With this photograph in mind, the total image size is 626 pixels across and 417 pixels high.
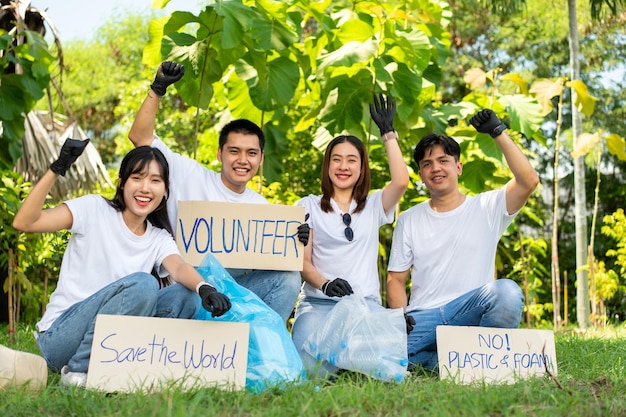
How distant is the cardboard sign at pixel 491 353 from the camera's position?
108 inches

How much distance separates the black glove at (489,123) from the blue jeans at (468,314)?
60 cm

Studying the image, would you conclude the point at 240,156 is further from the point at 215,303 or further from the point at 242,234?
the point at 215,303

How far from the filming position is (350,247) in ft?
10.1

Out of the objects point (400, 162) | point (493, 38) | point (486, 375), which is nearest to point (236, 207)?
point (400, 162)

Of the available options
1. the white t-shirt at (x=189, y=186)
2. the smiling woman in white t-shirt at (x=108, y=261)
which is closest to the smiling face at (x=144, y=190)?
the smiling woman in white t-shirt at (x=108, y=261)

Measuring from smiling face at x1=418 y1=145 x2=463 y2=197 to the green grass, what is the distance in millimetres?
976

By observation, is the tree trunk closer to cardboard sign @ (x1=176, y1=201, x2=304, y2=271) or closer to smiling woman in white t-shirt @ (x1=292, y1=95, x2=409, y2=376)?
smiling woman in white t-shirt @ (x1=292, y1=95, x2=409, y2=376)

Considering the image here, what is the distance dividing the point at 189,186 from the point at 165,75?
1.65ft

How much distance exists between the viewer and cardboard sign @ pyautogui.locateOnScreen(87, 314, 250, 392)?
2.35 m

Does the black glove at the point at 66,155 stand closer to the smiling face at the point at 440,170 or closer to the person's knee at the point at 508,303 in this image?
Answer: the smiling face at the point at 440,170

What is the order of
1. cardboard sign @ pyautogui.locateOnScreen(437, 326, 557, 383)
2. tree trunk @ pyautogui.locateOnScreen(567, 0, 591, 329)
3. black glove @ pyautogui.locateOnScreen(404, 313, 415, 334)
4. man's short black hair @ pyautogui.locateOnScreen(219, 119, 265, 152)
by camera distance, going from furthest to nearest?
tree trunk @ pyautogui.locateOnScreen(567, 0, 591, 329) → man's short black hair @ pyautogui.locateOnScreen(219, 119, 265, 152) → black glove @ pyautogui.locateOnScreen(404, 313, 415, 334) → cardboard sign @ pyautogui.locateOnScreen(437, 326, 557, 383)

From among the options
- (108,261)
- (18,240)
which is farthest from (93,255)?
(18,240)

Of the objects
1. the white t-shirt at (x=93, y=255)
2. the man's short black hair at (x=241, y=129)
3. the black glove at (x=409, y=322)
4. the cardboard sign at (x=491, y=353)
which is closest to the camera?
the white t-shirt at (x=93, y=255)

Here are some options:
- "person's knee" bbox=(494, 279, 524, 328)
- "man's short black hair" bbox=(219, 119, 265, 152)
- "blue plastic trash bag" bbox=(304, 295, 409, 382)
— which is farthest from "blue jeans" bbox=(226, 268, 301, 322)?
"person's knee" bbox=(494, 279, 524, 328)
